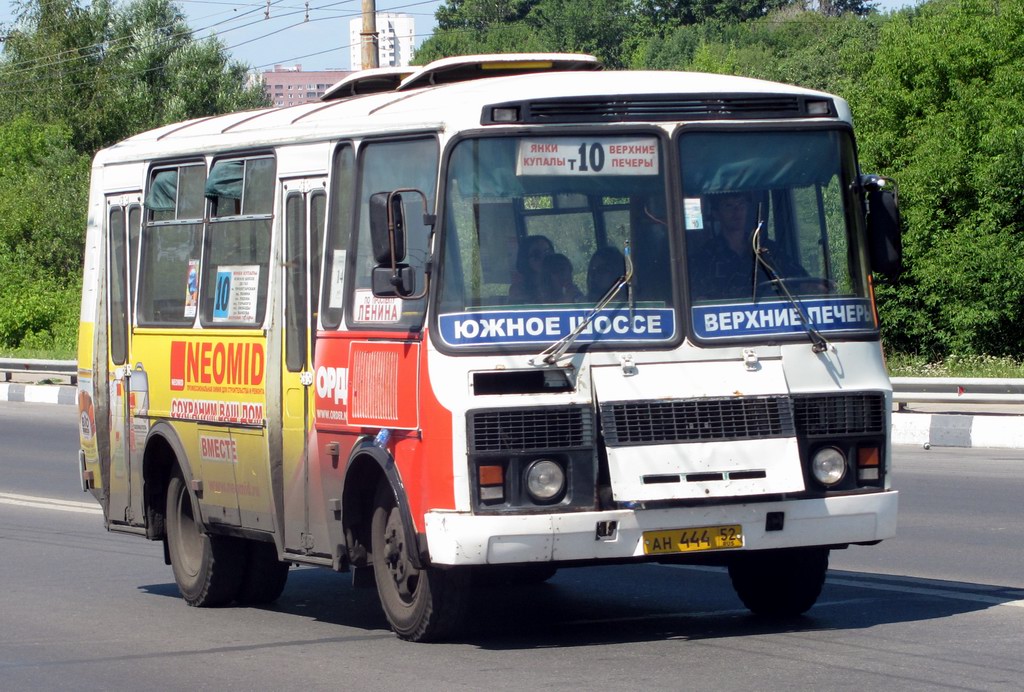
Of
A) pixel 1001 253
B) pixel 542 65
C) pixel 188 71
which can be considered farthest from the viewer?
pixel 188 71

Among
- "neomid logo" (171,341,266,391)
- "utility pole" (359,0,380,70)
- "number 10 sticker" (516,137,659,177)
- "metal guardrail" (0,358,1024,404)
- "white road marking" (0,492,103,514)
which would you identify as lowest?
"white road marking" (0,492,103,514)

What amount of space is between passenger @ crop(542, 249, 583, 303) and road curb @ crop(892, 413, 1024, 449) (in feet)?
40.2

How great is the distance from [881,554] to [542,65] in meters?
3.87

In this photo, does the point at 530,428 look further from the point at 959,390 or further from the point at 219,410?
the point at 959,390

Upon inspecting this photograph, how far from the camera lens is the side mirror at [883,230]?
8.12 m

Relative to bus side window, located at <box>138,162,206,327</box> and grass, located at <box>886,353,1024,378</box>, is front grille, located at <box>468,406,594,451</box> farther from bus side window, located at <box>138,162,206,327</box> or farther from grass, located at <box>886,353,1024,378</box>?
grass, located at <box>886,353,1024,378</box>

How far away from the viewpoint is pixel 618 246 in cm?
769

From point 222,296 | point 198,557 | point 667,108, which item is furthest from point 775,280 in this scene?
point 198,557

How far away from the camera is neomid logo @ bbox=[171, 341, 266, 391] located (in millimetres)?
9172

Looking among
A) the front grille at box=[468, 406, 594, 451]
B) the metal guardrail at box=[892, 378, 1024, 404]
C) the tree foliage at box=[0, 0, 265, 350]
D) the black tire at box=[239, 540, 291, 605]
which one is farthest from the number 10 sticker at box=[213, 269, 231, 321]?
the tree foliage at box=[0, 0, 265, 350]

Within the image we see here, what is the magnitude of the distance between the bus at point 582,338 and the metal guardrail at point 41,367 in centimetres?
2431

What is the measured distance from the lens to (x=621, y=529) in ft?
24.3

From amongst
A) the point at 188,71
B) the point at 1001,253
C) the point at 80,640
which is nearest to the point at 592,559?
the point at 80,640

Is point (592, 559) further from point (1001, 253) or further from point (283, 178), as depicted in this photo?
point (1001, 253)
